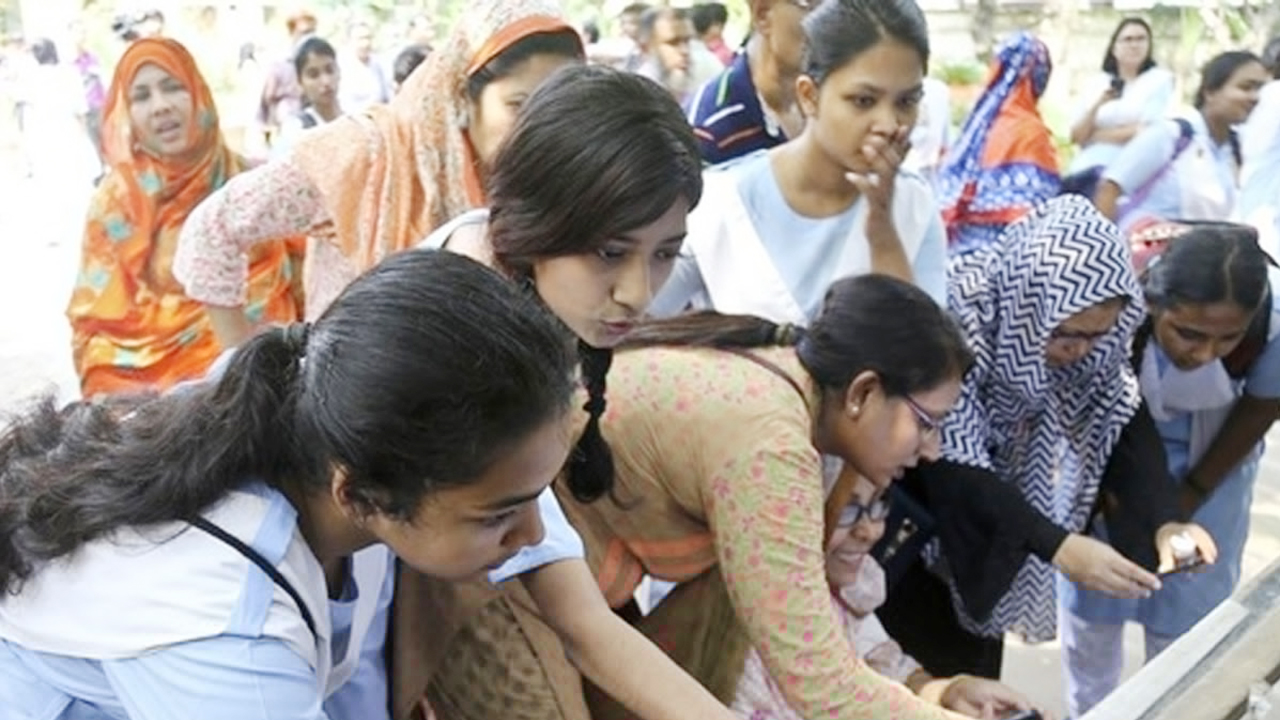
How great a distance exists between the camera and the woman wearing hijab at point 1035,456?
1643 mm

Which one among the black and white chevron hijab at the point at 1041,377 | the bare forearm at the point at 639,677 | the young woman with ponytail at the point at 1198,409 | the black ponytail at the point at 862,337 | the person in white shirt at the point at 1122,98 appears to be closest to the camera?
the bare forearm at the point at 639,677

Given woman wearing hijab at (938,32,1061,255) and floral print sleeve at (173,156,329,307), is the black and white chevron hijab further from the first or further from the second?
woman wearing hijab at (938,32,1061,255)

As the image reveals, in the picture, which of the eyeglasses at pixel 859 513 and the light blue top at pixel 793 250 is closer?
the eyeglasses at pixel 859 513

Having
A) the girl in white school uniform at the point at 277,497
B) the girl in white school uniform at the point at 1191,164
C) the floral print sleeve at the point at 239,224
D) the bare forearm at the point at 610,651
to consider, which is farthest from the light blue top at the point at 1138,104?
the girl in white school uniform at the point at 277,497

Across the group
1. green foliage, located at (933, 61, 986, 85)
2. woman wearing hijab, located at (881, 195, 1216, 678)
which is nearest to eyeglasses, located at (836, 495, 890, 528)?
woman wearing hijab, located at (881, 195, 1216, 678)

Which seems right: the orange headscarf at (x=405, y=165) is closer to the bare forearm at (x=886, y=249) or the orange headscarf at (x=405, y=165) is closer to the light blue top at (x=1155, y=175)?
the bare forearm at (x=886, y=249)

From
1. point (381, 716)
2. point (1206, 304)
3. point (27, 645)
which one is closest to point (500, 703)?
point (381, 716)

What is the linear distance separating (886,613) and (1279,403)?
660 mm

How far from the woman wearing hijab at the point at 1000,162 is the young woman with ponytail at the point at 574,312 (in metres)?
1.77

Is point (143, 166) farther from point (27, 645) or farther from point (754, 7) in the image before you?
point (27, 645)

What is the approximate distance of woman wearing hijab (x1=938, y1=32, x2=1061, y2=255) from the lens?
2984 mm

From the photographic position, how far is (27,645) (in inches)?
→ 32.6

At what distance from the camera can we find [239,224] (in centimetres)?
175

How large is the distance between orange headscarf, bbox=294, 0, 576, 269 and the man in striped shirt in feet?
1.75
